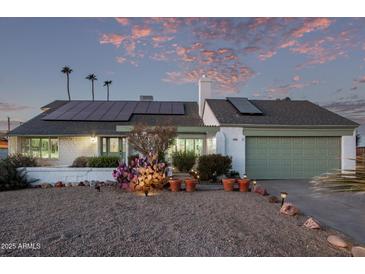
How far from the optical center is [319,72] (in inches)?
425

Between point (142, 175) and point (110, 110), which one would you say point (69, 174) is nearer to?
point (142, 175)

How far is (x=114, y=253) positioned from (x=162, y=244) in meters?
0.73

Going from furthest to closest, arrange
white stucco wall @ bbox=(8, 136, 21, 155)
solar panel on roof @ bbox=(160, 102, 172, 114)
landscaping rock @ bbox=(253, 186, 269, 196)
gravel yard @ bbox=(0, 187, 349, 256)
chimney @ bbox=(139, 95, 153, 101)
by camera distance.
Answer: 1. chimney @ bbox=(139, 95, 153, 101)
2. solar panel on roof @ bbox=(160, 102, 172, 114)
3. white stucco wall @ bbox=(8, 136, 21, 155)
4. landscaping rock @ bbox=(253, 186, 269, 196)
5. gravel yard @ bbox=(0, 187, 349, 256)

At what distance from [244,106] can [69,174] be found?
31.5 ft

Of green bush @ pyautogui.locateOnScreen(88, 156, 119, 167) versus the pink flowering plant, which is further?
green bush @ pyautogui.locateOnScreen(88, 156, 119, 167)

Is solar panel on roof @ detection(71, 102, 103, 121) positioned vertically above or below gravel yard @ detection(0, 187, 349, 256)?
above

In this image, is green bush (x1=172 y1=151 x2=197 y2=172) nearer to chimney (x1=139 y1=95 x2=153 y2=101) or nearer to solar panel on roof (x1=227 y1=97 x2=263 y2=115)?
solar panel on roof (x1=227 y1=97 x2=263 y2=115)

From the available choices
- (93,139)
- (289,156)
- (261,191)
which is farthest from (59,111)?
(289,156)

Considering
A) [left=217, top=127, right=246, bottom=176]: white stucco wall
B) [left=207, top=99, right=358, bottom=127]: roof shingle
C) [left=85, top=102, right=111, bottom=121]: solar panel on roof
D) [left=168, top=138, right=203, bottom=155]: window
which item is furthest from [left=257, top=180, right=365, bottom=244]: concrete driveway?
[left=85, top=102, right=111, bottom=121]: solar panel on roof

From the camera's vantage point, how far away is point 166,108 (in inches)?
716

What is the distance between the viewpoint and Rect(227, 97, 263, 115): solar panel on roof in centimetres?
1277

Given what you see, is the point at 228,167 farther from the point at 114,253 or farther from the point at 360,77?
→ the point at 114,253

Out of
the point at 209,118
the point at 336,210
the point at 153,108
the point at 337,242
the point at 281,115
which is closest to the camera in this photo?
the point at 337,242

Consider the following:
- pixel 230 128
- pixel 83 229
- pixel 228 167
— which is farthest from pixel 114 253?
pixel 230 128
